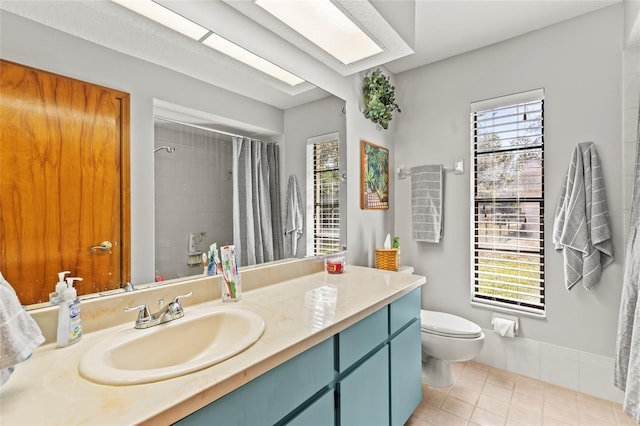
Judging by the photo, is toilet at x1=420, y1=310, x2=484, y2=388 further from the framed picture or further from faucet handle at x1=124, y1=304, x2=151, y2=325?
faucet handle at x1=124, y1=304, x2=151, y2=325

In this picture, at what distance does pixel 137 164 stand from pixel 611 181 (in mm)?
2703

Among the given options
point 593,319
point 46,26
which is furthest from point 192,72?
point 593,319

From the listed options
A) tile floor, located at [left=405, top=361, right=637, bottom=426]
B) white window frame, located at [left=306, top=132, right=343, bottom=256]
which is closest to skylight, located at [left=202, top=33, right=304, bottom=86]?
white window frame, located at [left=306, top=132, right=343, bottom=256]

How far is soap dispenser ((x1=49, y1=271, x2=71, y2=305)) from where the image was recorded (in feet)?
2.87

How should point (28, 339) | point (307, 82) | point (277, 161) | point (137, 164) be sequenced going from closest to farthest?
point (28, 339), point (137, 164), point (277, 161), point (307, 82)

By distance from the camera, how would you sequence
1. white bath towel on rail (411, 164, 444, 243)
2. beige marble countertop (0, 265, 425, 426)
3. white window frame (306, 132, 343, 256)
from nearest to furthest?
beige marble countertop (0, 265, 425, 426), white window frame (306, 132, 343, 256), white bath towel on rail (411, 164, 444, 243)

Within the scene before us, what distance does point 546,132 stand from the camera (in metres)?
2.15

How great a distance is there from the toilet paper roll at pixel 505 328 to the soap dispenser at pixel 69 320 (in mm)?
2571

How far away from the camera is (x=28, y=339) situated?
679 millimetres

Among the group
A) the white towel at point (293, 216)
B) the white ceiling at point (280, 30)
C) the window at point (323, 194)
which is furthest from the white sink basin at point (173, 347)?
the white ceiling at point (280, 30)

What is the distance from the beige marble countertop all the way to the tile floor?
116cm

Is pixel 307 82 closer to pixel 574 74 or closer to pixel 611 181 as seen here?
pixel 574 74

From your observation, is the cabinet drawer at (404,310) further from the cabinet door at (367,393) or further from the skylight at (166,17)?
the skylight at (166,17)

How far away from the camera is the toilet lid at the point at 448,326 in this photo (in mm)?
1869
